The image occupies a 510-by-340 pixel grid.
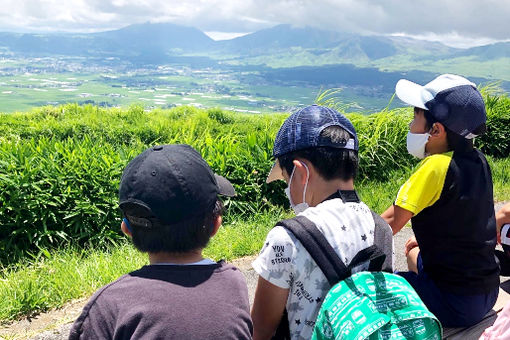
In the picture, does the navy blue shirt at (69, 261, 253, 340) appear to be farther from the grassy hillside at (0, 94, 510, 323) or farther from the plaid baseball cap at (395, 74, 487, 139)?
the grassy hillside at (0, 94, 510, 323)

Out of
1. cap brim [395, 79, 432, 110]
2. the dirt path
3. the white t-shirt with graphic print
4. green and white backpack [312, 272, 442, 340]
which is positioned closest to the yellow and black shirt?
cap brim [395, 79, 432, 110]

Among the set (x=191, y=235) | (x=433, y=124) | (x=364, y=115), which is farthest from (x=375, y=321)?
(x=364, y=115)

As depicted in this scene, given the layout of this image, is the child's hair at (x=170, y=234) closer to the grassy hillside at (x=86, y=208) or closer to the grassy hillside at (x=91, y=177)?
the grassy hillside at (x=86, y=208)

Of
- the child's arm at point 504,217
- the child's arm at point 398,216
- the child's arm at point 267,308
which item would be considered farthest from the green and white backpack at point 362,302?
the child's arm at point 504,217

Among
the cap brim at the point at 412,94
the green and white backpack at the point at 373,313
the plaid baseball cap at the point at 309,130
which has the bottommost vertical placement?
the green and white backpack at the point at 373,313

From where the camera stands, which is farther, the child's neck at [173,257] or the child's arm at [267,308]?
the child's arm at [267,308]

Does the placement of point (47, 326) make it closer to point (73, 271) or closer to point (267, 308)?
point (73, 271)

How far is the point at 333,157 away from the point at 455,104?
87 centimetres

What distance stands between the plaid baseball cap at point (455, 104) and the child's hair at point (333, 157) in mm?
734

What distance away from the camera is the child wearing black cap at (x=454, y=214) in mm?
2197

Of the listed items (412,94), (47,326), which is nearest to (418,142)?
(412,94)

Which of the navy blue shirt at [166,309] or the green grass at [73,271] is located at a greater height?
the navy blue shirt at [166,309]

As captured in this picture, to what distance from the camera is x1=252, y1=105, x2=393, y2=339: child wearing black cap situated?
1.66 metres

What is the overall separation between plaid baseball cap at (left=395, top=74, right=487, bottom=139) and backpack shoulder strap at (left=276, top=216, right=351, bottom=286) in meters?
1.10
